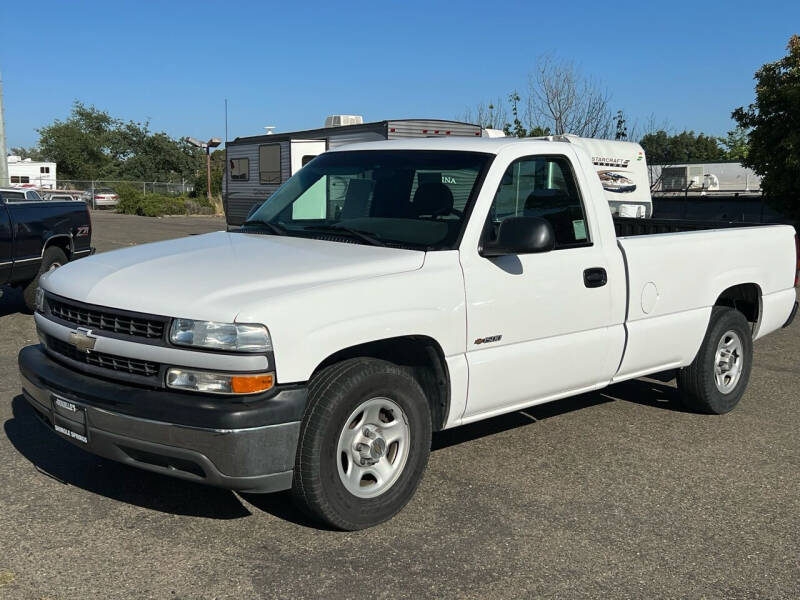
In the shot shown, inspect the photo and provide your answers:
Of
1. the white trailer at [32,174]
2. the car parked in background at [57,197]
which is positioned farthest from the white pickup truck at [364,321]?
the white trailer at [32,174]

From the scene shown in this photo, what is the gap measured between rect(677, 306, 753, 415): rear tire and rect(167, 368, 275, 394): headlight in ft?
11.8

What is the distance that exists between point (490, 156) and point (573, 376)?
4.48 ft

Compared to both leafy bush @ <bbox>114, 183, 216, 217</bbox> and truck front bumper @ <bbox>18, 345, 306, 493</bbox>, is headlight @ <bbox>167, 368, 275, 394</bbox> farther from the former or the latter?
leafy bush @ <bbox>114, 183, 216, 217</bbox>

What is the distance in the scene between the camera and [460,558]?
12.9ft

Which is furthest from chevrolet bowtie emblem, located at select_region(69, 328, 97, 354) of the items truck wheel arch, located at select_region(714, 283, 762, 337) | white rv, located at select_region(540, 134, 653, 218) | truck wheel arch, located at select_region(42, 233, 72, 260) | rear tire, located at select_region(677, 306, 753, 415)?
white rv, located at select_region(540, 134, 653, 218)

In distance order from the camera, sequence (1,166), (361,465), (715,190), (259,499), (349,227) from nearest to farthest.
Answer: (361,465)
(259,499)
(349,227)
(1,166)
(715,190)

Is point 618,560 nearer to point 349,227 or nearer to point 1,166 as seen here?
point 349,227

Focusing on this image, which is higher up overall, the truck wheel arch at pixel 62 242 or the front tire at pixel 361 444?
the truck wheel arch at pixel 62 242

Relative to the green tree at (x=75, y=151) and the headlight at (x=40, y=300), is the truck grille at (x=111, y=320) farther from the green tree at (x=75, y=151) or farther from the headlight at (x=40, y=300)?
the green tree at (x=75, y=151)

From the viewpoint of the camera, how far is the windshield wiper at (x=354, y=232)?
4703mm

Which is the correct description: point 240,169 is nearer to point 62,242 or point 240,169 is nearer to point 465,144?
point 62,242

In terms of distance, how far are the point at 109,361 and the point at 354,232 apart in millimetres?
1488

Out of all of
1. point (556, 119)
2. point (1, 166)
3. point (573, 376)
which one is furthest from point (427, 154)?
point (556, 119)

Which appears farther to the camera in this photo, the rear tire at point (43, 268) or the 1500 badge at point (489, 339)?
the rear tire at point (43, 268)
